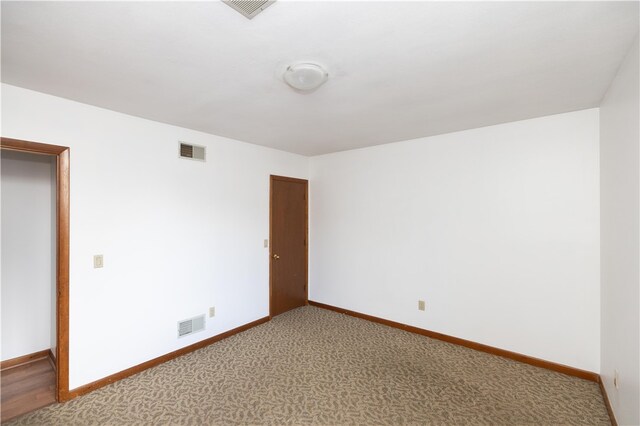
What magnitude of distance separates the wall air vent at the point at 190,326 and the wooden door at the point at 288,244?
1116 mm

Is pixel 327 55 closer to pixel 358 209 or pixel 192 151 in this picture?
pixel 192 151

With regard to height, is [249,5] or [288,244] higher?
[249,5]

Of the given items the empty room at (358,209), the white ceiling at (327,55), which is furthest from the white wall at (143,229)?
the white ceiling at (327,55)

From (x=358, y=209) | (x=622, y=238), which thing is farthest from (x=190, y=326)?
(x=622, y=238)

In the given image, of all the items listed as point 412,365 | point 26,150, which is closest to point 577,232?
point 412,365

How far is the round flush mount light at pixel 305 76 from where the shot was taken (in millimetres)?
1833

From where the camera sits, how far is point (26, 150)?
2.26 meters

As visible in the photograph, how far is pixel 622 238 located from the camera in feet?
6.40

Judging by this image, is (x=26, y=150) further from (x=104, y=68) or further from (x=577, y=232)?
(x=577, y=232)

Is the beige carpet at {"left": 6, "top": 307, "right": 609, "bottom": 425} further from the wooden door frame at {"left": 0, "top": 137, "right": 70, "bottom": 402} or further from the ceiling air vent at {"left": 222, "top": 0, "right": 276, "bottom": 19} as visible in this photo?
the ceiling air vent at {"left": 222, "top": 0, "right": 276, "bottom": 19}

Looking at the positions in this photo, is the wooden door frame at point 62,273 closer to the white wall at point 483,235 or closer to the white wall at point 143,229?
the white wall at point 143,229

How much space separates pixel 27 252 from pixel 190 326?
6.41 feet

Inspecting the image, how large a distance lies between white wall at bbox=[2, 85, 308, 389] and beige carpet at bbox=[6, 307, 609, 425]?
38cm

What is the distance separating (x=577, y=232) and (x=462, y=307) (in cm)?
138
